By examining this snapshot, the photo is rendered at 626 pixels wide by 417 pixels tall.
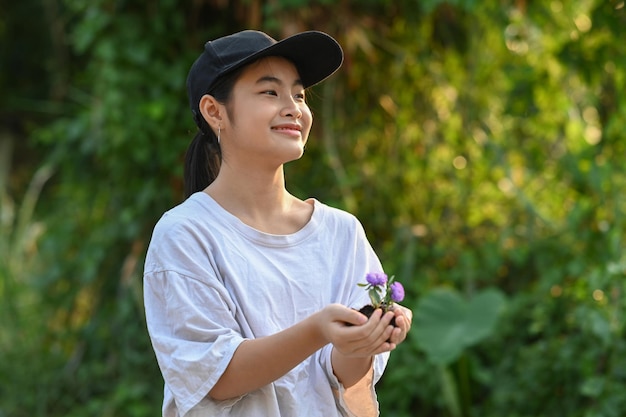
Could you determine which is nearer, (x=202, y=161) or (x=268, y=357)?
(x=268, y=357)

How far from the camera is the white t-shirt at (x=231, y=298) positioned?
70.7 inches

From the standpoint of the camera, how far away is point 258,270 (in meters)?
1.88

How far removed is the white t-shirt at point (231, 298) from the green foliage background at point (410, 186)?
1.96 metres

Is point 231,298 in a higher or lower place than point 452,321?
higher

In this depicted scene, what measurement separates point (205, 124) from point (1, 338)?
9.40ft

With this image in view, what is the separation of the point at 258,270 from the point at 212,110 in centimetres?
34

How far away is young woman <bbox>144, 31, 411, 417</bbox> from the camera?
1.77 m

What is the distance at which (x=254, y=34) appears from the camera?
78.0 inches

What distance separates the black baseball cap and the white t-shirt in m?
0.23

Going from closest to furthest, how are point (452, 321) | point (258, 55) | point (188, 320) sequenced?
point (188, 320) → point (258, 55) → point (452, 321)

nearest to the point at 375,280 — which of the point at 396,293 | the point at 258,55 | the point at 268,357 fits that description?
the point at 396,293

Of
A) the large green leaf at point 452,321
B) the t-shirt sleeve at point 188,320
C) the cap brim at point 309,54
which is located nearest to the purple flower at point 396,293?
the t-shirt sleeve at point 188,320

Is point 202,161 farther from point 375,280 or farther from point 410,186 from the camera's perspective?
point 410,186

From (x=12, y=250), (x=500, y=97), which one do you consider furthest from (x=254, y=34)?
(x=12, y=250)
